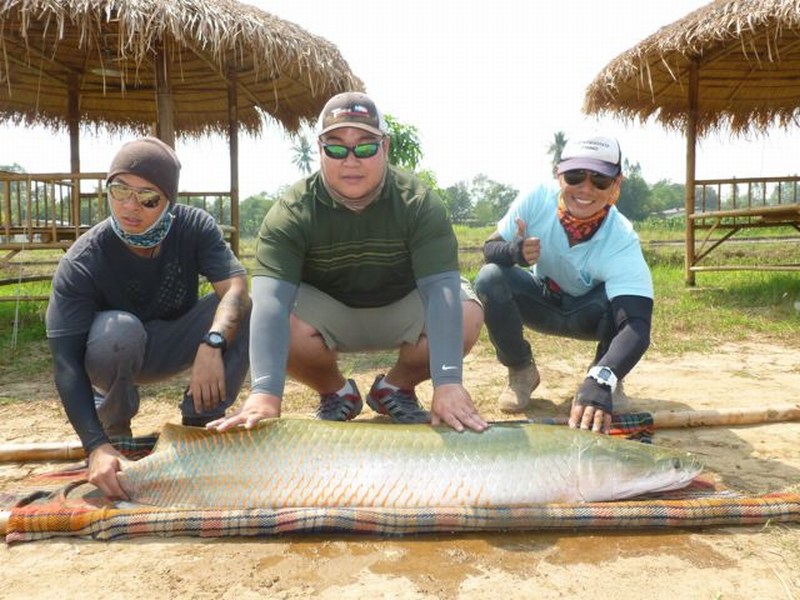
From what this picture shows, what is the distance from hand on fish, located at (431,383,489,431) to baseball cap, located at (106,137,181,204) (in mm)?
1440

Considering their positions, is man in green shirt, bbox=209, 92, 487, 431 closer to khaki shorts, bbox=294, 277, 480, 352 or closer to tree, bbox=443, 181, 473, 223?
khaki shorts, bbox=294, 277, 480, 352

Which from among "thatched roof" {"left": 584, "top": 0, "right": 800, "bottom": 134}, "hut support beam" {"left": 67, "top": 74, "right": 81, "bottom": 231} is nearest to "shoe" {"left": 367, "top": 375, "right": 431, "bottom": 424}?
"thatched roof" {"left": 584, "top": 0, "right": 800, "bottom": 134}

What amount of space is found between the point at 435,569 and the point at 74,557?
1.09 m

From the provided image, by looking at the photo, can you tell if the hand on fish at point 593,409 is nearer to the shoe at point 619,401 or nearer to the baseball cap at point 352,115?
the shoe at point 619,401

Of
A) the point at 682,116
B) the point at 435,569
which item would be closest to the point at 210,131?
the point at 682,116

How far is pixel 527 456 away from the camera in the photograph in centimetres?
→ 229

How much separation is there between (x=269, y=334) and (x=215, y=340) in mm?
403

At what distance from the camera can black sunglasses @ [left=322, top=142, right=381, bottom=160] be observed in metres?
2.71

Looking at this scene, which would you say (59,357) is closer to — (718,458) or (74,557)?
(74,557)

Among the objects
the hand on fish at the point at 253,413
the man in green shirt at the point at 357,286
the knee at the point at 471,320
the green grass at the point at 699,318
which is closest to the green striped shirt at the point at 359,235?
the man in green shirt at the point at 357,286

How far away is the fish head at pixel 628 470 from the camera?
232 cm

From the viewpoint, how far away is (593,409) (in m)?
2.72

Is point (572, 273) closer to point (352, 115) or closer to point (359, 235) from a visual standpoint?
point (359, 235)

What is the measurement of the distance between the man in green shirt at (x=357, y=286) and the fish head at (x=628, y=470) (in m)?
0.40
